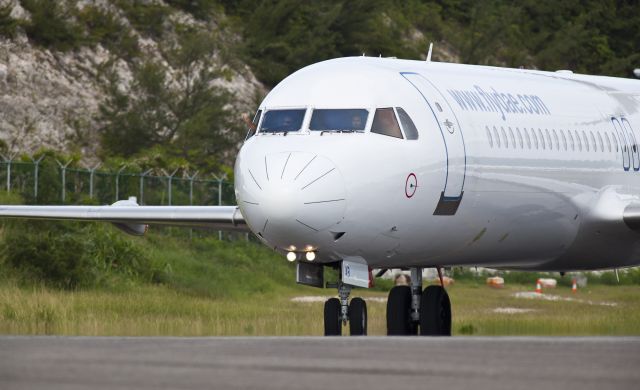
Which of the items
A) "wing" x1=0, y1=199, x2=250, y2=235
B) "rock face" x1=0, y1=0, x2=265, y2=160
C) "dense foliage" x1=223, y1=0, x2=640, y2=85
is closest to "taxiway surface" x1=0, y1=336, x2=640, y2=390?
"wing" x1=0, y1=199, x2=250, y2=235

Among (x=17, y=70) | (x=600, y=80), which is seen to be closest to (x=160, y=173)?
(x=17, y=70)

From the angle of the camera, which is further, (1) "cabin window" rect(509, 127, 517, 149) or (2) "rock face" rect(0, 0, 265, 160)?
(2) "rock face" rect(0, 0, 265, 160)

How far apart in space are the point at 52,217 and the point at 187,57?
1264 inches

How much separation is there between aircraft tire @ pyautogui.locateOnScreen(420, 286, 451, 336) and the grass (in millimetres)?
2253

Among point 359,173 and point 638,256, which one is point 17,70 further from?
point 359,173

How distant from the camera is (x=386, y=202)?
Answer: 1984 cm

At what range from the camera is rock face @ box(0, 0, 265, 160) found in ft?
174

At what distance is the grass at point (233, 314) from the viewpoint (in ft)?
83.2

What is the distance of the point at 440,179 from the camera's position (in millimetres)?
20797

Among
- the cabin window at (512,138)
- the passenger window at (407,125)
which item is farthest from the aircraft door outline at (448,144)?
the cabin window at (512,138)

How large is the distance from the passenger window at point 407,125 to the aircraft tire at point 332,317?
2438 millimetres

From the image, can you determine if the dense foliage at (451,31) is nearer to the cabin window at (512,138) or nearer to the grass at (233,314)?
the grass at (233,314)

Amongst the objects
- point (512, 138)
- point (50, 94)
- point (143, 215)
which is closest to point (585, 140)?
point (512, 138)

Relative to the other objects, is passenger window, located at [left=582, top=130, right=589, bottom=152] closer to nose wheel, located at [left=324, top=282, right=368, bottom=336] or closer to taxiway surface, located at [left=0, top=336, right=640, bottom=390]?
nose wheel, located at [left=324, top=282, right=368, bottom=336]
